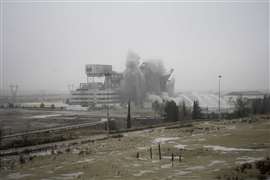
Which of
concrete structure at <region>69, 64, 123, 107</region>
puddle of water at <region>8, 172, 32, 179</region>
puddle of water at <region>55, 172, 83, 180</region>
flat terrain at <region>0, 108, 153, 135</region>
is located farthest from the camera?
concrete structure at <region>69, 64, 123, 107</region>

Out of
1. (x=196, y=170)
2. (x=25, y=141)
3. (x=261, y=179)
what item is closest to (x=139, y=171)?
(x=196, y=170)

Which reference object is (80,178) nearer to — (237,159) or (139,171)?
(139,171)

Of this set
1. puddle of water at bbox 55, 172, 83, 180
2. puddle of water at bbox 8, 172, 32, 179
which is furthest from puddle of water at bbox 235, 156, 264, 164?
puddle of water at bbox 8, 172, 32, 179

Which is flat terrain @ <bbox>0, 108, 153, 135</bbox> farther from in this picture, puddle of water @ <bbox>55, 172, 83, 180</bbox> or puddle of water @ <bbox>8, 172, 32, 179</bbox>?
puddle of water @ <bbox>55, 172, 83, 180</bbox>

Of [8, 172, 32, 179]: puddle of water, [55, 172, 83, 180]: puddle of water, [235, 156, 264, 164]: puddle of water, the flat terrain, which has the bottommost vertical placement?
the flat terrain

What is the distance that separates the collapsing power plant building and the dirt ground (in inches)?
3515

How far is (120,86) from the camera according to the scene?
132 meters

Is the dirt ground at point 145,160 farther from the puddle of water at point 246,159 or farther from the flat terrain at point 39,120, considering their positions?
the flat terrain at point 39,120

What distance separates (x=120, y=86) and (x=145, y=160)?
107 m

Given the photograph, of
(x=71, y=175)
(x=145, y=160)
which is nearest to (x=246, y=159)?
(x=145, y=160)

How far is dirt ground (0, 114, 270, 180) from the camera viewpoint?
826 inches

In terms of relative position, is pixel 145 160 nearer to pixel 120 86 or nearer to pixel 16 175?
pixel 16 175

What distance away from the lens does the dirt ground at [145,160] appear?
21.0 meters

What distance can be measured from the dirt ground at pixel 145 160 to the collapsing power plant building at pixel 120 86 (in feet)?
293
